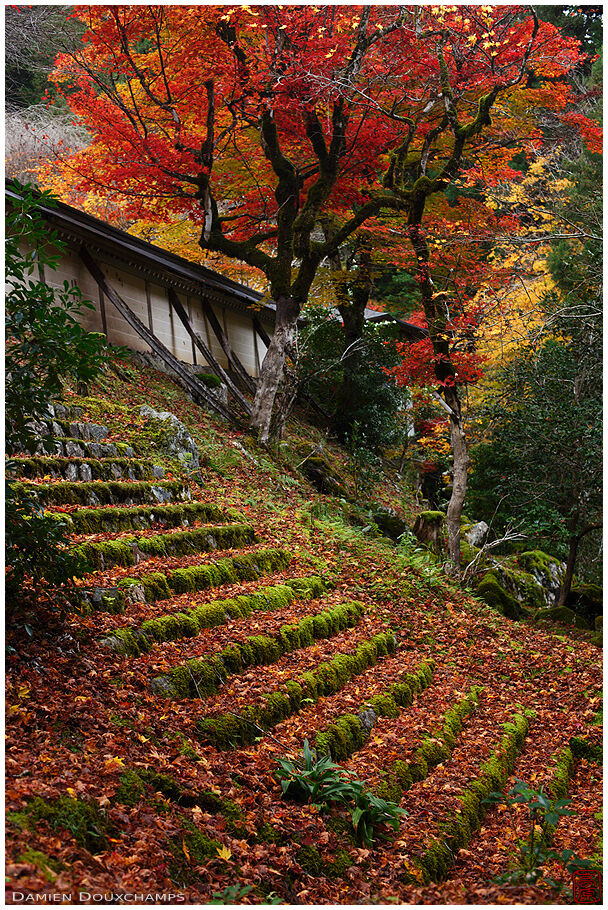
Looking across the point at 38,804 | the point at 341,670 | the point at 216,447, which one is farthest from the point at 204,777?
the point at 216,447

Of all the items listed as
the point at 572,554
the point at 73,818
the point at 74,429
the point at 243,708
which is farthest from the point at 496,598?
the point at 73,818

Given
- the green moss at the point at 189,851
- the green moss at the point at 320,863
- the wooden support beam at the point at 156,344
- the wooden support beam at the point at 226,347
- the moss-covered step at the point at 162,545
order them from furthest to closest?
the wooden support beam at the point at 226,347, the wooden support beam at the point at 156,344, the moss-covered step at the point at 162,545, the green moss at the point at 320,863, the green moss at the point at 189,851

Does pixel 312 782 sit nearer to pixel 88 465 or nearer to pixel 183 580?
pixel 183 580

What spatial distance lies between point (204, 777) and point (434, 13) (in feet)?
38.2

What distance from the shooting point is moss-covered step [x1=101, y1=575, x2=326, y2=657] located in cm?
530

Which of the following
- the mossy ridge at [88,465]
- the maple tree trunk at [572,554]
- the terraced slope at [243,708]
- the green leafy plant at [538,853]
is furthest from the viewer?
the maple tree trunk at [572,554]

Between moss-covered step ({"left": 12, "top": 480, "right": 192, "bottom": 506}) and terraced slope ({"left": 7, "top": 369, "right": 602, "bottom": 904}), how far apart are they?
0.03 meters

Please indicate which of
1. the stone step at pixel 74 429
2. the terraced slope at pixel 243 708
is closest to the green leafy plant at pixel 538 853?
the terraced slope at pixel 243 708

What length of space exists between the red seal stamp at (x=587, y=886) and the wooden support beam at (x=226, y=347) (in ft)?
48.9

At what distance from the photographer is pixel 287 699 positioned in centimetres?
563

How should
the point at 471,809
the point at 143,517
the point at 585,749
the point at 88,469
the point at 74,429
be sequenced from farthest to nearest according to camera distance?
the point at 74,429 < the point at 88,469 < the point at 143,517 < the point at 585,749 < the point at 471,809

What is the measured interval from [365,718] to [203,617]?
1739 millimetres

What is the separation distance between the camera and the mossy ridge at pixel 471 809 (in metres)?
4.58

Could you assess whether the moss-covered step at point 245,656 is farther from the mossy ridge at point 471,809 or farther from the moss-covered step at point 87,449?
the moss-covered step at point 87,449
